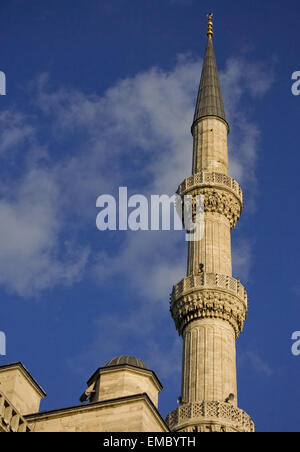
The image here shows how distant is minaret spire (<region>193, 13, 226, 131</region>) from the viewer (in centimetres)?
2712

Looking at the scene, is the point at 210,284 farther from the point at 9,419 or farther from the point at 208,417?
the point at 9,419

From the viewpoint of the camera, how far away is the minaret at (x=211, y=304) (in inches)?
766

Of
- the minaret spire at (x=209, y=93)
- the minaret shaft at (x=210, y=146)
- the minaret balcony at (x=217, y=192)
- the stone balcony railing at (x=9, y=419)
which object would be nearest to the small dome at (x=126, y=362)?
the stone balcony railing at (x=9, y=419)

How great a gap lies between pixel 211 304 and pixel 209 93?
30.9 feet

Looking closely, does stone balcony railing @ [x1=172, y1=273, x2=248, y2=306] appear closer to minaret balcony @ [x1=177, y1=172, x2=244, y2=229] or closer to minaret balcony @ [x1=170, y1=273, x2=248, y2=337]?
minaret balcony @ [x1=170, y1=273, x2=248, y2=337]

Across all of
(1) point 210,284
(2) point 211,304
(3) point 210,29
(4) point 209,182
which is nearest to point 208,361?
(2) point 211,304

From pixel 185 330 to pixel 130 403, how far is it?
743 centimetres

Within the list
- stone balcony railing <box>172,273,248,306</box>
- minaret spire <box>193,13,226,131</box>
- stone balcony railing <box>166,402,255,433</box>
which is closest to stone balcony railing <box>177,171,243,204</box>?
minaret spire <box>193,13,226,131</box>

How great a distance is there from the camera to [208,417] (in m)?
19.1

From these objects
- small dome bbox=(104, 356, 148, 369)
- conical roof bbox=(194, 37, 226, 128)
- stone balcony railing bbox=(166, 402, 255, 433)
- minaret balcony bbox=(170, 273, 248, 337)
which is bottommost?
stone balcony railing bbox=(166, 402, 255, 433)

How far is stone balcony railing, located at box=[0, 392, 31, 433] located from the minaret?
619cm

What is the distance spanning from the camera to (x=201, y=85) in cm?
A: 2848
